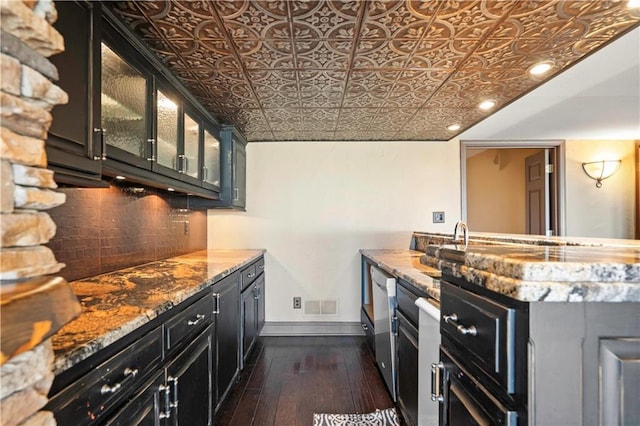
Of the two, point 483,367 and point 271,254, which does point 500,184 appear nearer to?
point 271,254

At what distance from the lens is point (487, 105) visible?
2547 mm

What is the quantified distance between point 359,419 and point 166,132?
6.81ft

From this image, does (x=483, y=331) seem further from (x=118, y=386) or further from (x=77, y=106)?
(x=77, y=106)

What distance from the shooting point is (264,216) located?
11.9ft

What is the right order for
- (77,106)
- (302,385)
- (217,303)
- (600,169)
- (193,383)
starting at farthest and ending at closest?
(600,169) → (302,385) → (217,303) → (193,383) → (77,106)

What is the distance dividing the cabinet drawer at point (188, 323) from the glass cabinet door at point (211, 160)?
114 centimetres

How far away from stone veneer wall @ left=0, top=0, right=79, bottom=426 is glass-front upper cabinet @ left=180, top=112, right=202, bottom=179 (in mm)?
1546

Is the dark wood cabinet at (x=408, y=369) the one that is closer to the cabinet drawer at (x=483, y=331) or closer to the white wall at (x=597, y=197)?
the cabinet drawer at (x=483, y=331)

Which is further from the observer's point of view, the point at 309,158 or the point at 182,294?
the point at 309,158

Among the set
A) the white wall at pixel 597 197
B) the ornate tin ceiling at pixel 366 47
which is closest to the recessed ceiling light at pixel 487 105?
the ornate tin ceiling at pixel 366 47

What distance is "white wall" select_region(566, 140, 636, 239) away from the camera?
12.6ft

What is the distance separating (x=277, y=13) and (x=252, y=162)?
2362 millimetres

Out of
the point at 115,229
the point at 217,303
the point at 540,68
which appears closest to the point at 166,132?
the point at 115,229

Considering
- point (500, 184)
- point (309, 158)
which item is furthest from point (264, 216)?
point (500, 184)
